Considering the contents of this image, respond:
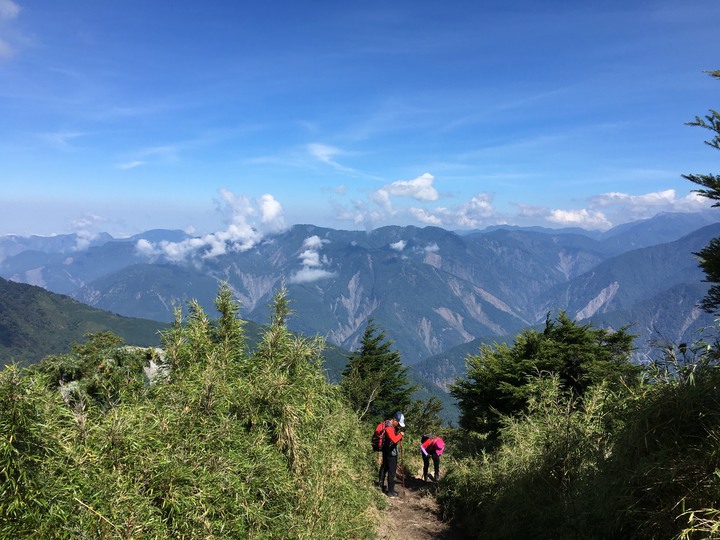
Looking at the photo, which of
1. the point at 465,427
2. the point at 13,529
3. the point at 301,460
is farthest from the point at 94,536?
the point at 465,427

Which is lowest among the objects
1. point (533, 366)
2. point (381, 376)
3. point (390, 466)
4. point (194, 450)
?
point (381, 376)

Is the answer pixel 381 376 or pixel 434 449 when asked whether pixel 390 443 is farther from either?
pixel 381 376

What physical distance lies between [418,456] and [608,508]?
743 inches

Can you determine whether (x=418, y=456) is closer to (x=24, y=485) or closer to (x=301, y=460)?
(x=301, y=460)

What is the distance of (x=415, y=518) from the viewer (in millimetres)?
13109

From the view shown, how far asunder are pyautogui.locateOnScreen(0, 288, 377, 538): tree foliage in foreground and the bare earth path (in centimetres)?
170

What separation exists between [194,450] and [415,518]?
989 cm

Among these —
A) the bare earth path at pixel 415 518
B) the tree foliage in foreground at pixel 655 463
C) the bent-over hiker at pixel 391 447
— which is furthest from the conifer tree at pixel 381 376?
the tree foliage in foreground at pixel 655 463

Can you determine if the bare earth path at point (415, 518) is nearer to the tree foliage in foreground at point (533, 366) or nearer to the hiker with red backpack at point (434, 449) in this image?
the hiker with red backpack at point (434, 449)

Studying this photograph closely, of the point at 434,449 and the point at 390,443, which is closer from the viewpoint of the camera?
the point at 390,443

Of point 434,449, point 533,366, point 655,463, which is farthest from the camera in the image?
point 533,366

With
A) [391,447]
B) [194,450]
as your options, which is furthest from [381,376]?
[194,450]

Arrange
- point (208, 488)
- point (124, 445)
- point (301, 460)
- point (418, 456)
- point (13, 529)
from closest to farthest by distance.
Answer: point (13, 529)
point (124, 445)
point (208, 488)
point (301, 460)
point (418, 456)

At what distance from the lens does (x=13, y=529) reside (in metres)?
4.01
